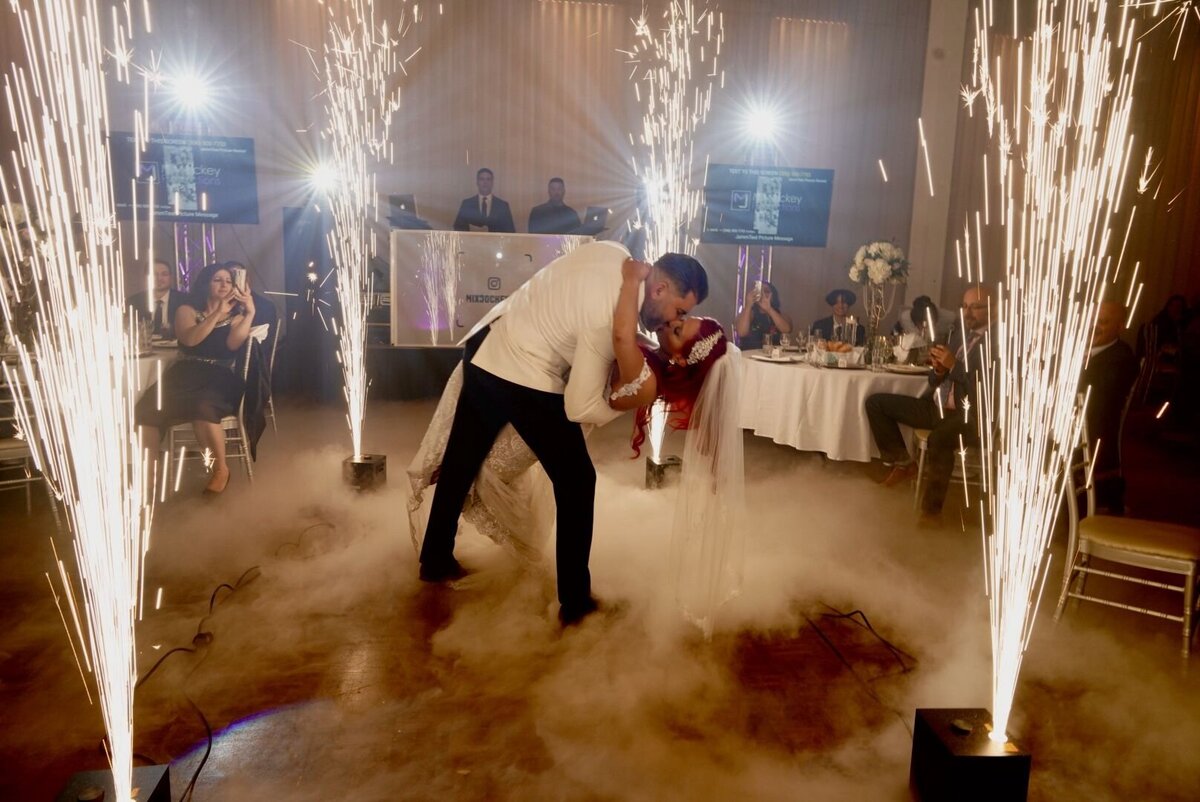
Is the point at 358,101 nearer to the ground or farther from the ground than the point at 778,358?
farther from the ground

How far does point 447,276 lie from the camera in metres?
7.29

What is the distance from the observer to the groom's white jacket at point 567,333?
2.55 metres

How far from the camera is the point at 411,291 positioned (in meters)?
7.25

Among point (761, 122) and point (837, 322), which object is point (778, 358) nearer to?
point (837, 322)

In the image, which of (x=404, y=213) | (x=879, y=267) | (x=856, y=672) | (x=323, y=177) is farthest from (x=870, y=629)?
(x=323, y=177)

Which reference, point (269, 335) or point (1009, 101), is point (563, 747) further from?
point (1009, 101)

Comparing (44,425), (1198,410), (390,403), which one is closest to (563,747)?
(44,425)

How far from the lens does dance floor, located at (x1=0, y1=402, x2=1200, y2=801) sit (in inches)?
82.1

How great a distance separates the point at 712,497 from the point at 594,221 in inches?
220

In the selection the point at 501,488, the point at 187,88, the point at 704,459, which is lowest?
the point at 501,488

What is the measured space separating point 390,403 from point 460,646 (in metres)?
4.31

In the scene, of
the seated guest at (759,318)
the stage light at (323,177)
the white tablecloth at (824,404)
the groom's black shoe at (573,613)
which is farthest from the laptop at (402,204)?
the groom's black shoe at (573,613)

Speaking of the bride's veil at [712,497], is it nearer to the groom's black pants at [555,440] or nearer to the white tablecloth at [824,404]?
the groom's black pants at [555,440]

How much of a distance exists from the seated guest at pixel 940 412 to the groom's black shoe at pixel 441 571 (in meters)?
2.50
